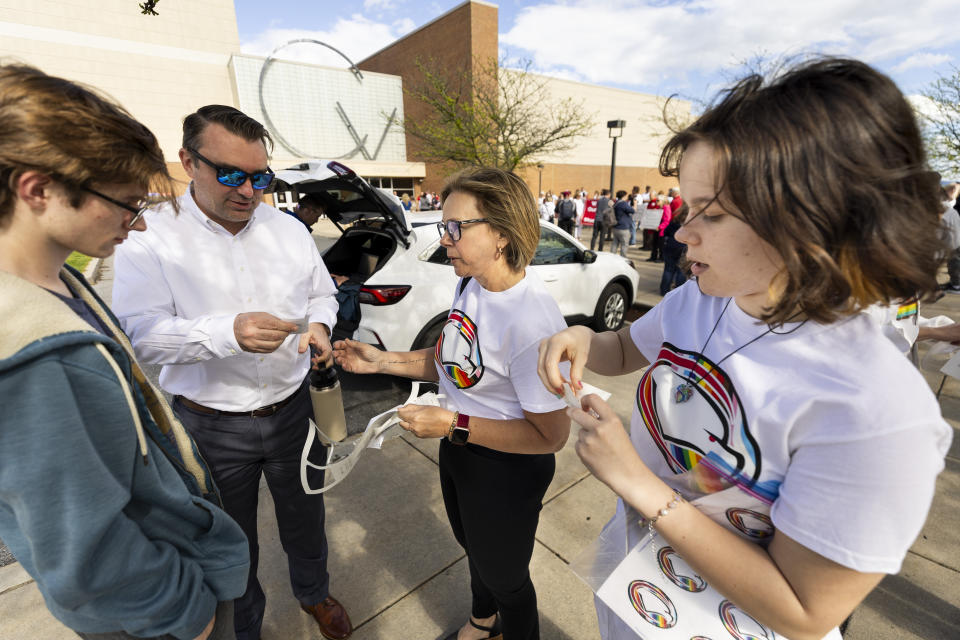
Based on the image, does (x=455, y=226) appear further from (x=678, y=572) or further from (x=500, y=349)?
(x=678, y=572)

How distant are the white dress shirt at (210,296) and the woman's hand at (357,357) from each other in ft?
0.53

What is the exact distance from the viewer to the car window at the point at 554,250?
5391 mm

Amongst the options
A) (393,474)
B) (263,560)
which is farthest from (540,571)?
(263,560)

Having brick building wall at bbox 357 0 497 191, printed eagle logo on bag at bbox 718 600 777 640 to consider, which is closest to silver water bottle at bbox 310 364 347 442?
printed eagle logo on bag at bbox 718 600 777 640

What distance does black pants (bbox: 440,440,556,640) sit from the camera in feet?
5.11

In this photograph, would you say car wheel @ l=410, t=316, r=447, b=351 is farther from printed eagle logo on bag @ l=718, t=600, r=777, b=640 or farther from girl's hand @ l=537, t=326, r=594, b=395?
printed eagle logo on bag @ l=718, t=600, r=777, b=640

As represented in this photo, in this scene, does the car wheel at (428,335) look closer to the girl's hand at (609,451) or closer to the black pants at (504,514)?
the black pants at (504,514)

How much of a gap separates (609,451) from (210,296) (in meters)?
1.76

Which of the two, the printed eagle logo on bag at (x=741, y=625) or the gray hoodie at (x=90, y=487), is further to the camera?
the printed eagle logo on bag at (x=741, y=625)

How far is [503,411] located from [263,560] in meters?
2.03

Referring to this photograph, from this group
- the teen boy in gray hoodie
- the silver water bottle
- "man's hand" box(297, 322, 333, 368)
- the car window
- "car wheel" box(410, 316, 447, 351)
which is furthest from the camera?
the car window

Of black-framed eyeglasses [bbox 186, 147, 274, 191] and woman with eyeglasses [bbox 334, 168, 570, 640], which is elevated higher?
black-framed eyeglasses [bbox 186, 147, 274, 191]

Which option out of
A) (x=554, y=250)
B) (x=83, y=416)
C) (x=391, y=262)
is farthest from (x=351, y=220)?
(x=83, y=416)

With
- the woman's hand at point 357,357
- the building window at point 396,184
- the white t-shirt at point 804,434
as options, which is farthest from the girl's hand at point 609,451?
the building window at point 396,184
